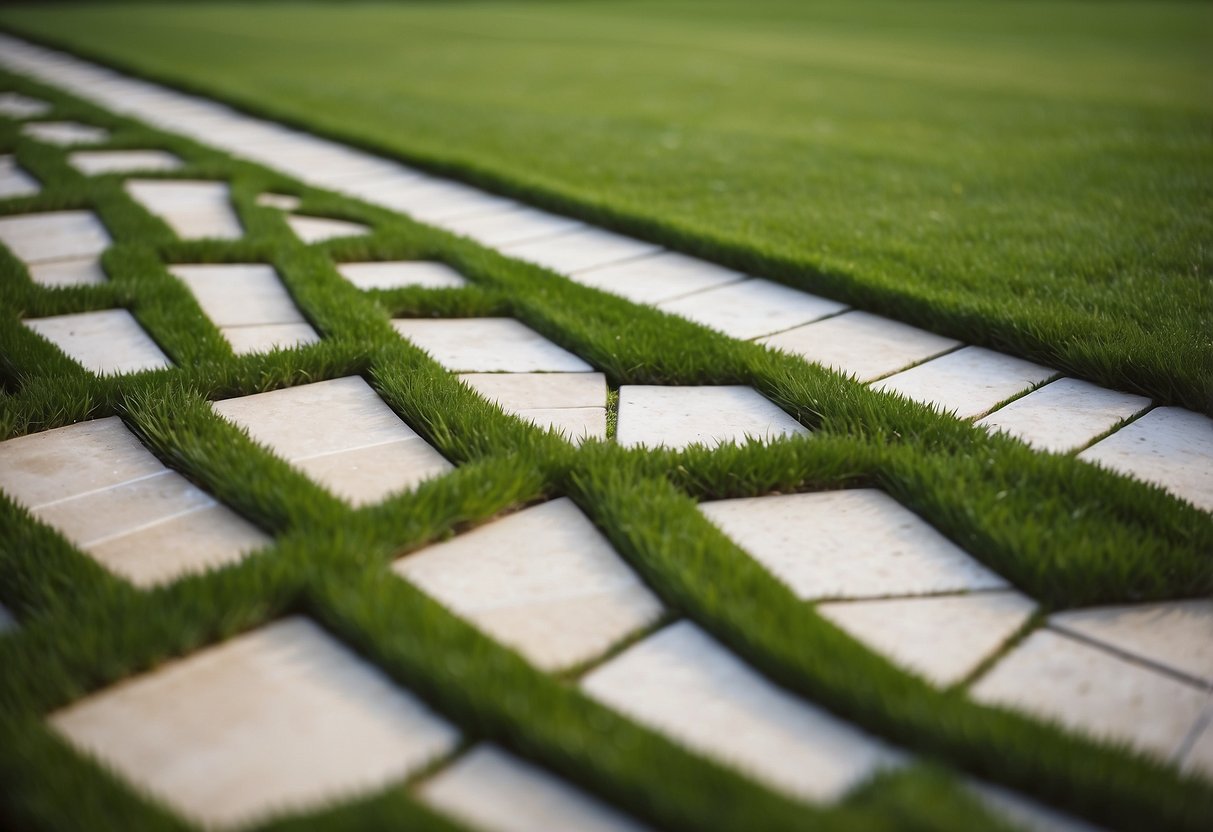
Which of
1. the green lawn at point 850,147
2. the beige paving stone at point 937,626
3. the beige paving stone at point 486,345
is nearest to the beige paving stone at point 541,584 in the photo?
the beige paving stone at point 937,626

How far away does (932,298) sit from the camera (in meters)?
2.62

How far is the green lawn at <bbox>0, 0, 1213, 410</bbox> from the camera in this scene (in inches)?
105

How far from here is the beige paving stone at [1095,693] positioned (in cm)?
119

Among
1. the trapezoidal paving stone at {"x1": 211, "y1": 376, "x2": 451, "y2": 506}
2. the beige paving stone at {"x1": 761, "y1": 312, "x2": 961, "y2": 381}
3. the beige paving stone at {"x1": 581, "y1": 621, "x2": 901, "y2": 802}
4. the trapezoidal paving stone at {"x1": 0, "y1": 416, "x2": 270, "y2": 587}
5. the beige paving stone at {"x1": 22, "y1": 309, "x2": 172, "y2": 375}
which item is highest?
the beige paving stone at {"x1": 22, "y1": 309, "x2": 172, "y2": 375}

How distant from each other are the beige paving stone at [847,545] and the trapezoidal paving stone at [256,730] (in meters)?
0.64

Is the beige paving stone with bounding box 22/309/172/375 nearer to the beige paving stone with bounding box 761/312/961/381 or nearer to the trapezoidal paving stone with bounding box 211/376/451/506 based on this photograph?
the trapezoidal paving stone with bounding box 211/376/451/506

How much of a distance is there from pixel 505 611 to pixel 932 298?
174 centimetres

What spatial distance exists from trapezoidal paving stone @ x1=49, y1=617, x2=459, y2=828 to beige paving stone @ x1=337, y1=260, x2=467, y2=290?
1795 mm

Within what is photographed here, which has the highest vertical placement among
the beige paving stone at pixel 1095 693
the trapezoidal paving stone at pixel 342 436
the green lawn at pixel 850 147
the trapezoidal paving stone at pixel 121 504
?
the green lawn at pixel 850 147

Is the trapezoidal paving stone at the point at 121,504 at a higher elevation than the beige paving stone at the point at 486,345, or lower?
lower

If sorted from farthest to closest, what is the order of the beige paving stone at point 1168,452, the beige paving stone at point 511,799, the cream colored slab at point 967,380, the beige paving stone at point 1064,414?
the cream colored slab at point 967,380 → the beige paving stone at point 1064,414 → the beige paving stone at point 1168,452 → the beige paving stone at point 511,799

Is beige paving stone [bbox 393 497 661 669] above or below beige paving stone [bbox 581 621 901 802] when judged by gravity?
above

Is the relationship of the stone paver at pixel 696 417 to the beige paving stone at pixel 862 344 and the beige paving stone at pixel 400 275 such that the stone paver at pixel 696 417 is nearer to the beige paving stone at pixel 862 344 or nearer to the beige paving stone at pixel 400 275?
the beige paving stone at pixel 862 344

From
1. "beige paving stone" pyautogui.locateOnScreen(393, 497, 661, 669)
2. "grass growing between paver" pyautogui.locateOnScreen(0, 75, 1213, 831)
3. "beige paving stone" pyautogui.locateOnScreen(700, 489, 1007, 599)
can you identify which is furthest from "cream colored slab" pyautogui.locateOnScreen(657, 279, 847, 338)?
"beige paving stone" pyautogui.locateOnScreen(393, 497, 661, 669)
